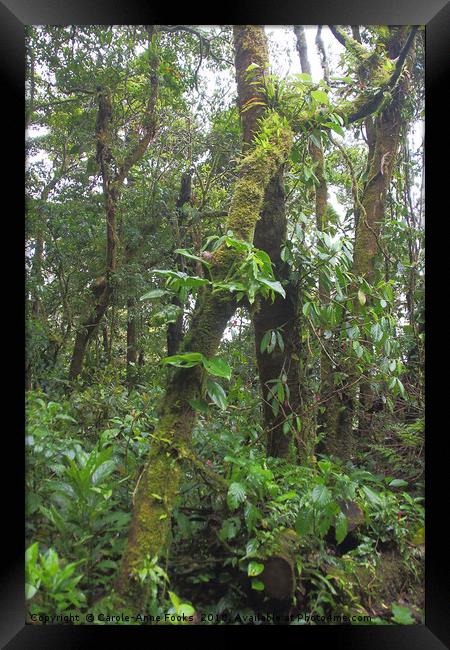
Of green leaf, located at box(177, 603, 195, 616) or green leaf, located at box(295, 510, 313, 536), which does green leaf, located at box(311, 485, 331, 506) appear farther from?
green leaf, located at box(177, 603, 195, 616)

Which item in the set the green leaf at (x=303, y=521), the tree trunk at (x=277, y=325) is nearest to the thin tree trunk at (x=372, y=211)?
the tree trunk at (x=277, y=325)

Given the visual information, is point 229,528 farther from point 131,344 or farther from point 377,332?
point 377,332

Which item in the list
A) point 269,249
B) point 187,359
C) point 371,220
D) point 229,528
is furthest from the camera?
point 371,220

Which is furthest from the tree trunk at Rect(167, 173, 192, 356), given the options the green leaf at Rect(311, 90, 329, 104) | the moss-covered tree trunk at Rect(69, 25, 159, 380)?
the green leaf at Rect(311, 90, 329, 104)

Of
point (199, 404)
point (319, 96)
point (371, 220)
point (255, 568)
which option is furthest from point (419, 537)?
point (319, 96)

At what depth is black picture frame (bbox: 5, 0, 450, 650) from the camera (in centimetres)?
185

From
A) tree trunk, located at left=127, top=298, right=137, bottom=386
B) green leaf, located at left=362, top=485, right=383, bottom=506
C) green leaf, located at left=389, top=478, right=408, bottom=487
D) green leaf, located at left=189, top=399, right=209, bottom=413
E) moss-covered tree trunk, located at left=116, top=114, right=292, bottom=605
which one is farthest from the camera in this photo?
tree trunk, located at left=127, top=298, right=137, bottom=386

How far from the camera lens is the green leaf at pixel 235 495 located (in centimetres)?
182

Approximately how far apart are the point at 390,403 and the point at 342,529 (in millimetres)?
697

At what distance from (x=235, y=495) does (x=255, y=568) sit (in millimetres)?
285

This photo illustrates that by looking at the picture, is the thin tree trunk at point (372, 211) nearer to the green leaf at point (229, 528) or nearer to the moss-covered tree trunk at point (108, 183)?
the green leaf at point (229, 528)
